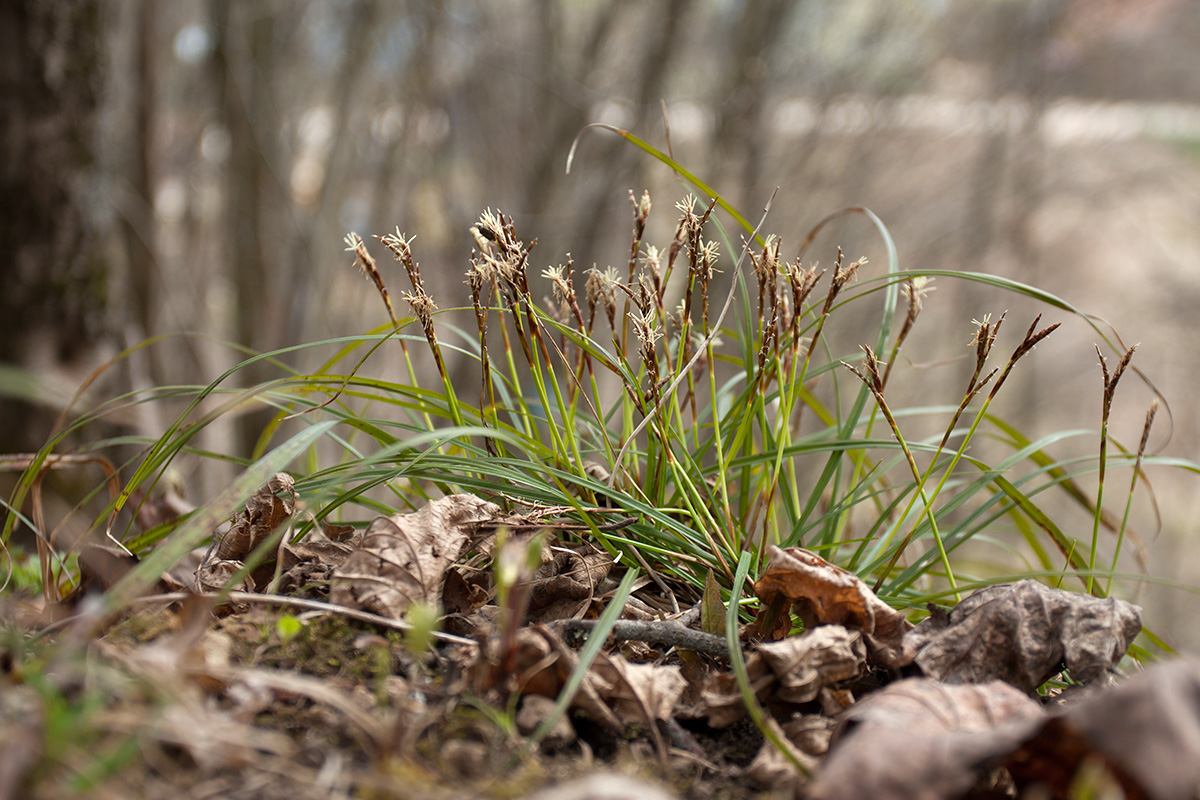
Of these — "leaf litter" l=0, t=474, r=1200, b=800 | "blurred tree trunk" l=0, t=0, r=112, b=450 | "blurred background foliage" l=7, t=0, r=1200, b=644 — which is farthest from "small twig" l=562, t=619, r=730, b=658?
"blurred background foliage" l=7, t=0, r=1200, b=644

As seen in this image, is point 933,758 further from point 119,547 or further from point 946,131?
point 946,131

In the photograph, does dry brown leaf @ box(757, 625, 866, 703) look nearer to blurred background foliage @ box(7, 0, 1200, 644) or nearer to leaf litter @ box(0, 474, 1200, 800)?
leaf litter @ box(0, 474, 1200, 800)

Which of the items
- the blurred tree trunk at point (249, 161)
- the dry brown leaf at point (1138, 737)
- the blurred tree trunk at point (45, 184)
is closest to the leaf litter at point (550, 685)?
the dry brown leaf at point (1138, 737)

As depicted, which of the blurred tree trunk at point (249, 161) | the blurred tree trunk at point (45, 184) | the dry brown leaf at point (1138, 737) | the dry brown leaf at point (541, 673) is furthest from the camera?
the blurred tree trunk at point (249, 161)

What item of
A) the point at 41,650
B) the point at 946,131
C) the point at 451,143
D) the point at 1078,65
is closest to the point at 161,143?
the point at 451,143

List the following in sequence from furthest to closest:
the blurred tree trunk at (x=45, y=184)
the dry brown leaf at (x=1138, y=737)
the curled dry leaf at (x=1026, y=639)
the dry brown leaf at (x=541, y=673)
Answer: the blurred tree trunk at (x=45, y=184), the curled dry leaf at (x=1026, y=639), the dry brown leaf at (x=541, y=673), the dry brown leaf at (x=1138, y=737)

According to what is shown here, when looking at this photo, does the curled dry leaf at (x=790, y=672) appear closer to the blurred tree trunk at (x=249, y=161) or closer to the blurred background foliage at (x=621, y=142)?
the blurred background foliage at (x=621, y=142)
